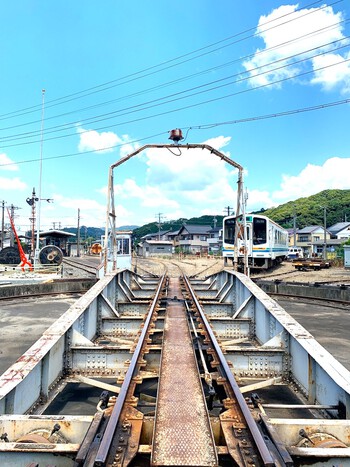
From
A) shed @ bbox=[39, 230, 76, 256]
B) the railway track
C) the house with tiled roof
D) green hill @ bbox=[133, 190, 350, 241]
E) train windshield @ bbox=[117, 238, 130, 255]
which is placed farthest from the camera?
green hill @ bbox=[133, 190, 350, 241]

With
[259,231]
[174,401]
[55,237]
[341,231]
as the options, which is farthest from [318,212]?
[174,401]

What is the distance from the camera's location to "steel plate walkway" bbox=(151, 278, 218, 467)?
207cm

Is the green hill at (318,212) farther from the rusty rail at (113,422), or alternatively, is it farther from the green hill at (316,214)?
the rusty rail at (113,422)

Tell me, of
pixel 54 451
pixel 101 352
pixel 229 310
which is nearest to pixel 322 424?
pixel 54 451

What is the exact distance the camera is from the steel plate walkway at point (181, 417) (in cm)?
207

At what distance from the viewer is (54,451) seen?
211 cm

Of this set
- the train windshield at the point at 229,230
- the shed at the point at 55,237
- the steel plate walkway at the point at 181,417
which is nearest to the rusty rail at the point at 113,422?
the steel plate walkway at the point at 181,417

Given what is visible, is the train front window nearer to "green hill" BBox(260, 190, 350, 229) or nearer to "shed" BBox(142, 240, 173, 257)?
"shed" BBox(142, 240, 173, 257)

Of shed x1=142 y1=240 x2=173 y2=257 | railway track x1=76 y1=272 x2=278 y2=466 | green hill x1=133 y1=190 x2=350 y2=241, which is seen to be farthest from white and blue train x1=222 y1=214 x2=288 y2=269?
green hill x1=133 y1=190 x2=350 y2=241

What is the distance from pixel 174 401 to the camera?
2.78 meters

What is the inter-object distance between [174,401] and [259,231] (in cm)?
1699

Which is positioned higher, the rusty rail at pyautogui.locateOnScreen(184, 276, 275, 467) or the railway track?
the rusty rail at pyautogui.locateOnScreen(184, 276, 275, 467)

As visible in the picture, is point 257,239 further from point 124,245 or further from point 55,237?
point 55,237

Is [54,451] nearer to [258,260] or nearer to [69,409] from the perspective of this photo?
[69,409]
